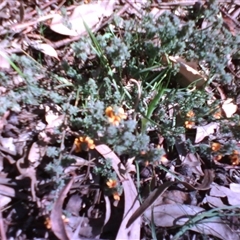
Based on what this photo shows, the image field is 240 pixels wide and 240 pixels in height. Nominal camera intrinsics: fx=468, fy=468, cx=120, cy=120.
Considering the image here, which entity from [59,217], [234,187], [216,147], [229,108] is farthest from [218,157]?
[59,217]

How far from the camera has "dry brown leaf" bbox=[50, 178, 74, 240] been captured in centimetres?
198

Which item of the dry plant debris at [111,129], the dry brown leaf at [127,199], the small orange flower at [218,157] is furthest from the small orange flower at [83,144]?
the small orange flower at [218,157]

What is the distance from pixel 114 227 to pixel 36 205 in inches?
14.5

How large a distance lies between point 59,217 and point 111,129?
0.43 meters

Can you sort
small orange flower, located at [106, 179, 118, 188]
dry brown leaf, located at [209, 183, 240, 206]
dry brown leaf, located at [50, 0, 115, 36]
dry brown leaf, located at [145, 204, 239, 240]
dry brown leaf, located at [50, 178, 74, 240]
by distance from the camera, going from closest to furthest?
dry brown leaf, located at [50, 178, 74, 240]
small orange flower, located at [106, 179, 118, 188]
dry brown leaf, located at [145, 204, 239, 240]
dry brown leaf, located at [209, 183, 240, 206]
dry brown leaf, located at [50, 0, 115, 36]

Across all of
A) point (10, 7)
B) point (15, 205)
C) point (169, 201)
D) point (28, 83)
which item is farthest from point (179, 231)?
point (10, 7)

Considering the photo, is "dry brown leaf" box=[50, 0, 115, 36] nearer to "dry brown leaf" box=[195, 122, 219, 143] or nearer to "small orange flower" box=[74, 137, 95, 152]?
"small orange flower" box=[74, 137, 95, 152]

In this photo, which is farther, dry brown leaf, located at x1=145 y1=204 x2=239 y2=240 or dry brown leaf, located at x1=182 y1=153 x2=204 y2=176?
dry brown leaf, located at x1=182 y1=153 x2=204 y2=176

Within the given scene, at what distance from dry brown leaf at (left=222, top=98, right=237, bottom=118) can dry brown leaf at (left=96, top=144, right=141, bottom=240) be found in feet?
2.10

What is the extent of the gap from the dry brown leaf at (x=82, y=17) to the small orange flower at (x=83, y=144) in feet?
2.00

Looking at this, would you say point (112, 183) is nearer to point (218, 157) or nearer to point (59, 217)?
point (59, 217)

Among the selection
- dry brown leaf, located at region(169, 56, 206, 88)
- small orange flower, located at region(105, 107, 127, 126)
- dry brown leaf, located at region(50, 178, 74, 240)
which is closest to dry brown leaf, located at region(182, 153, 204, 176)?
dry brown leaf, located at region(169, 56, 206, 88)

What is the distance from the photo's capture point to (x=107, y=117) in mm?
2033

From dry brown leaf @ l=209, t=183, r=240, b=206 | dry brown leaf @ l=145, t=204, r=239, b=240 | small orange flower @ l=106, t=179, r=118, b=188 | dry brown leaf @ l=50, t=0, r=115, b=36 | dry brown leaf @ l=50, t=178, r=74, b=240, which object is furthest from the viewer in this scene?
dry brown leaf @ l=50, t=0, r=115, b=36
